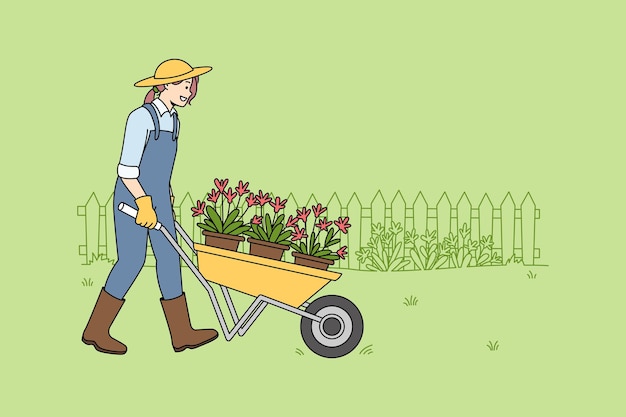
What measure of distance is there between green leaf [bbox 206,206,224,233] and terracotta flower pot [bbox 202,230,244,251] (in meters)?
0.05

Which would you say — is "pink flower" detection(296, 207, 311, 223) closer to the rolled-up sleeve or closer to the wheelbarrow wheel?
the wheelbarrow wheel

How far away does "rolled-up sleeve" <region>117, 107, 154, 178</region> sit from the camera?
21.9ft

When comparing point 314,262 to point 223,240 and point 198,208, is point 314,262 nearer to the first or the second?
point 223,240

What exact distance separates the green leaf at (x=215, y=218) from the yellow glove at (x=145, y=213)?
1.43 feet

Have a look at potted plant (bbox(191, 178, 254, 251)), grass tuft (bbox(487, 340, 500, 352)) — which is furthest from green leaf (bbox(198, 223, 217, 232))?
grass tuft (bbox(487, 340, 500, 352))

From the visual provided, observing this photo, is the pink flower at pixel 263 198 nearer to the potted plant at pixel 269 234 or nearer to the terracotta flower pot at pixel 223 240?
the potted plant at pixel 269 234

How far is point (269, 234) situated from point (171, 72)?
4.82ft

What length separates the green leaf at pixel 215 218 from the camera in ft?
22.4

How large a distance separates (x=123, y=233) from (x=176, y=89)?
1189 mm

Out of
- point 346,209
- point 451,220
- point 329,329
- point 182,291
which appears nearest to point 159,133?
point 182,291

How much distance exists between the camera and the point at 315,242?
6.81 meters

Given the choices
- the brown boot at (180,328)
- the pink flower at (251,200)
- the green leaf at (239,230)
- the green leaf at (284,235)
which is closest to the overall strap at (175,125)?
the pink flower at (251,200)

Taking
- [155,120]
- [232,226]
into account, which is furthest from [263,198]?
[155,120]

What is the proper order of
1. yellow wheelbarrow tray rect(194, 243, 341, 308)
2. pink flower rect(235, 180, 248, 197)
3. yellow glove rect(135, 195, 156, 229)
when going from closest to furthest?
yellow glove rect(135, 195, 156, 229) → yellow wheelbarrow tray rect(194, 243, 341, 308) → pink flower rect(235, 180, 248, 197)
